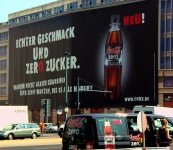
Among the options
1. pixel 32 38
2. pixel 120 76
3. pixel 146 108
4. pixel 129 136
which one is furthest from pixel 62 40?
pixel 129 136

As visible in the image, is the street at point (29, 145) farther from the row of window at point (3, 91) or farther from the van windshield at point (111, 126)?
the row of window at point (3, 91)

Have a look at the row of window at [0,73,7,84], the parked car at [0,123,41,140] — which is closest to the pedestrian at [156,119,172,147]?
the parked car at [0,123,41,140]

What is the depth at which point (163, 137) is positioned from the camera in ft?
51.5

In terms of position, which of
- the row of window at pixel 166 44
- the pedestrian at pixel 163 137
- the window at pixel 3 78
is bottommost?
the pedestrian at pixel 163 137

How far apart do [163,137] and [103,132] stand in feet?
6.97

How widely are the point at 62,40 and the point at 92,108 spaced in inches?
617

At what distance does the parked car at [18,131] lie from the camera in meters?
44.9

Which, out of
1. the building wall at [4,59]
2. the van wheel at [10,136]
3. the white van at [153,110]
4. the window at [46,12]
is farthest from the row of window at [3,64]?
the white van at [153,110]

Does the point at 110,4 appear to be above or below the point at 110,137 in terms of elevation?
above

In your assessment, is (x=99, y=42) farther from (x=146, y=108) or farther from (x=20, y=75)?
(x=146, y=108)

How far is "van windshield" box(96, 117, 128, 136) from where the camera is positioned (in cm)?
1445

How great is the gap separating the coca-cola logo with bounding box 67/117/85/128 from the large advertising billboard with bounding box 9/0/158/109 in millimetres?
70738

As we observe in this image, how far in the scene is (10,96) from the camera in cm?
12281

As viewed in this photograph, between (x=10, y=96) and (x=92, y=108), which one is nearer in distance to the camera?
(x=92, y=108)
